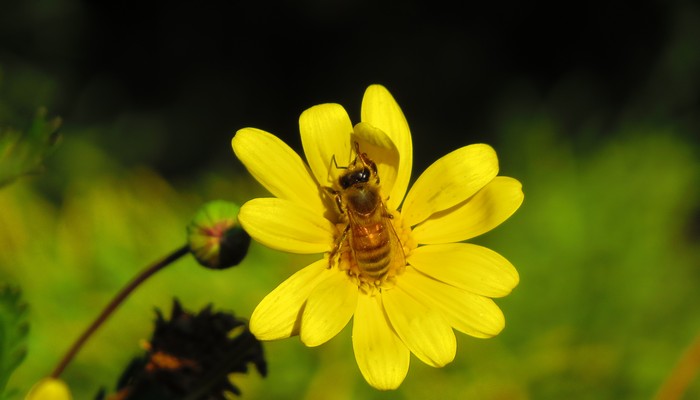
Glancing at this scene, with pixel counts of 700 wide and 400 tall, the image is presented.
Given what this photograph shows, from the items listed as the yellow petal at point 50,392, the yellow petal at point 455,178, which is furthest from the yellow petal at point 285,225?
the yellow petal at point 50,392

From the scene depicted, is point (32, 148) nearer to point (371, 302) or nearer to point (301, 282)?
point (301, 282)

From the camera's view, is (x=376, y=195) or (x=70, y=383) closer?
(x=376, y=195)

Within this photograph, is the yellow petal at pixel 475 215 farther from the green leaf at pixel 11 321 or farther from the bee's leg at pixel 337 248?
the green leaf at pixel 11 321

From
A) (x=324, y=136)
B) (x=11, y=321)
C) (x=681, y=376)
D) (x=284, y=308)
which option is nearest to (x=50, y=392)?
(x=11, y=321)

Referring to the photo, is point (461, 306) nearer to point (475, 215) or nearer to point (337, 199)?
point (475, 215)

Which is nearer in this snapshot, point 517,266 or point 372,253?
point 372,253

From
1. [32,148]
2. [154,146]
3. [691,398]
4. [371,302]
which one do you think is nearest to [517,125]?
[691,398]
